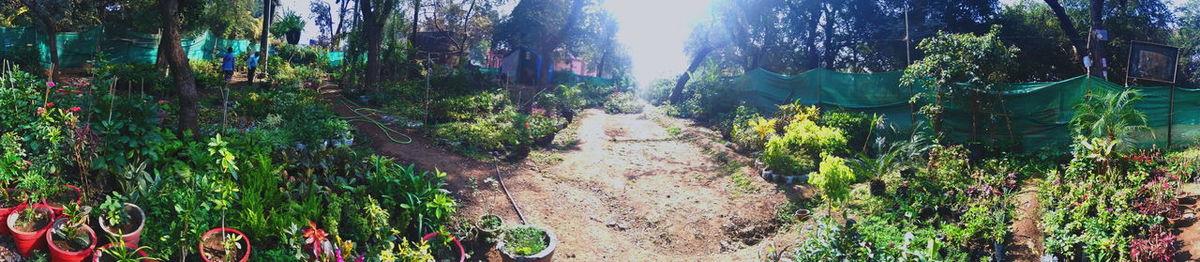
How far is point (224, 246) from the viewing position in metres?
4.39

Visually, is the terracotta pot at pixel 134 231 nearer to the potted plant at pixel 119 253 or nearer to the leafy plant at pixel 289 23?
the potted plant at pixel 119 253

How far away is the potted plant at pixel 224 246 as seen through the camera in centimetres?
434

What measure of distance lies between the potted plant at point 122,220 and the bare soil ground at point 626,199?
2583 mm

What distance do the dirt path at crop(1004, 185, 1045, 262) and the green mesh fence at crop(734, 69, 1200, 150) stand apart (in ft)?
7.62

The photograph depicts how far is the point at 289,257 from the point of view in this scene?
14.8ft

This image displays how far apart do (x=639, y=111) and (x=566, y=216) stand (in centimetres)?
1390

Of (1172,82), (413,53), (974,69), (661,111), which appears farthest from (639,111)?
(1172,82)

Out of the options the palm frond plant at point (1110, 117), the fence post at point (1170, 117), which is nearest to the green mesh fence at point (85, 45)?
the palm frond plant at point (1110, 117)

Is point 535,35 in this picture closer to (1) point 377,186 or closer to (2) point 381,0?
(2) point 381,0

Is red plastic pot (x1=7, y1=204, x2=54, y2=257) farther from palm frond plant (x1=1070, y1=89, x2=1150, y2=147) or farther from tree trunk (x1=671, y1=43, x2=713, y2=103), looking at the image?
tree trunk (x1=671, y1=43, x2=713, y2=103)

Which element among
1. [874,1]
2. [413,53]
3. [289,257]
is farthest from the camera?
[874,1]

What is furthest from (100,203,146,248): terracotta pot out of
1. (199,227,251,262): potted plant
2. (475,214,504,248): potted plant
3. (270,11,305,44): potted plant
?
(270,11,305,44): potted plant

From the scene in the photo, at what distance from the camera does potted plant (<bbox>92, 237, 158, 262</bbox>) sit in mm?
4047

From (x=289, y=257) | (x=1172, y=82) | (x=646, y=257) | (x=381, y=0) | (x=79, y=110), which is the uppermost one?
(x=381, y=0)
